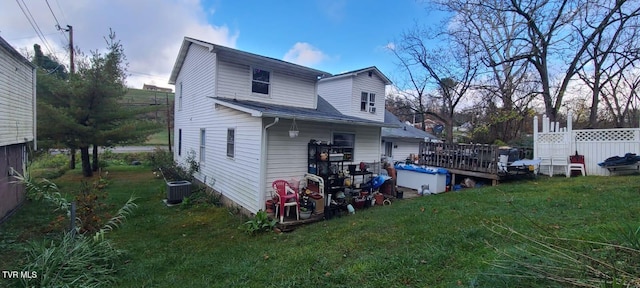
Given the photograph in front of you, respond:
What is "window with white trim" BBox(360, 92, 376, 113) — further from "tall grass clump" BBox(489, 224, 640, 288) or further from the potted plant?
"tall grass clump" BBox(489, 224, 640, 288)

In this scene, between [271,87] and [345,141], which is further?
[271,87]

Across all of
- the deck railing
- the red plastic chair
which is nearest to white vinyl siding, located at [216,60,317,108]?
the red plastic chair

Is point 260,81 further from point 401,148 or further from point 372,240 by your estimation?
point 401,148

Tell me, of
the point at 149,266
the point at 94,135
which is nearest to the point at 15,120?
the point at 94,135

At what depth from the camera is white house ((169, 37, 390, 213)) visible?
7.05 meters

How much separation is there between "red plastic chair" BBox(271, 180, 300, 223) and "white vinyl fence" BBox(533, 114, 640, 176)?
32.6ft

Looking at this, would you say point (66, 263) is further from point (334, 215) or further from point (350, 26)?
point (350, 26)

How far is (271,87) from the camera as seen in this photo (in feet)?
33.2

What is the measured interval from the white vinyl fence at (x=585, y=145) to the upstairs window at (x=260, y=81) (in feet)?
35.1

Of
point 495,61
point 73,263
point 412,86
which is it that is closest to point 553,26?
point 495,61

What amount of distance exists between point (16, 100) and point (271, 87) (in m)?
7.12

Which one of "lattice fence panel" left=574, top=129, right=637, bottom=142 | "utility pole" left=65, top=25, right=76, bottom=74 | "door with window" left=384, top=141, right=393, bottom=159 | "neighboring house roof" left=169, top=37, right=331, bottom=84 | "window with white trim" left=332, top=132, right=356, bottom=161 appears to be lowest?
"door with window" left=384, top=141, right=393, bottom=159

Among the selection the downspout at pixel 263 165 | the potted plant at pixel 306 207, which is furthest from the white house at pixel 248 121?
the potted plant at pixel 306 207

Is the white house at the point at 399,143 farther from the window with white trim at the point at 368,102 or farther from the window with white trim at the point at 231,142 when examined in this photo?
the window with white trim at the point at 231,142
